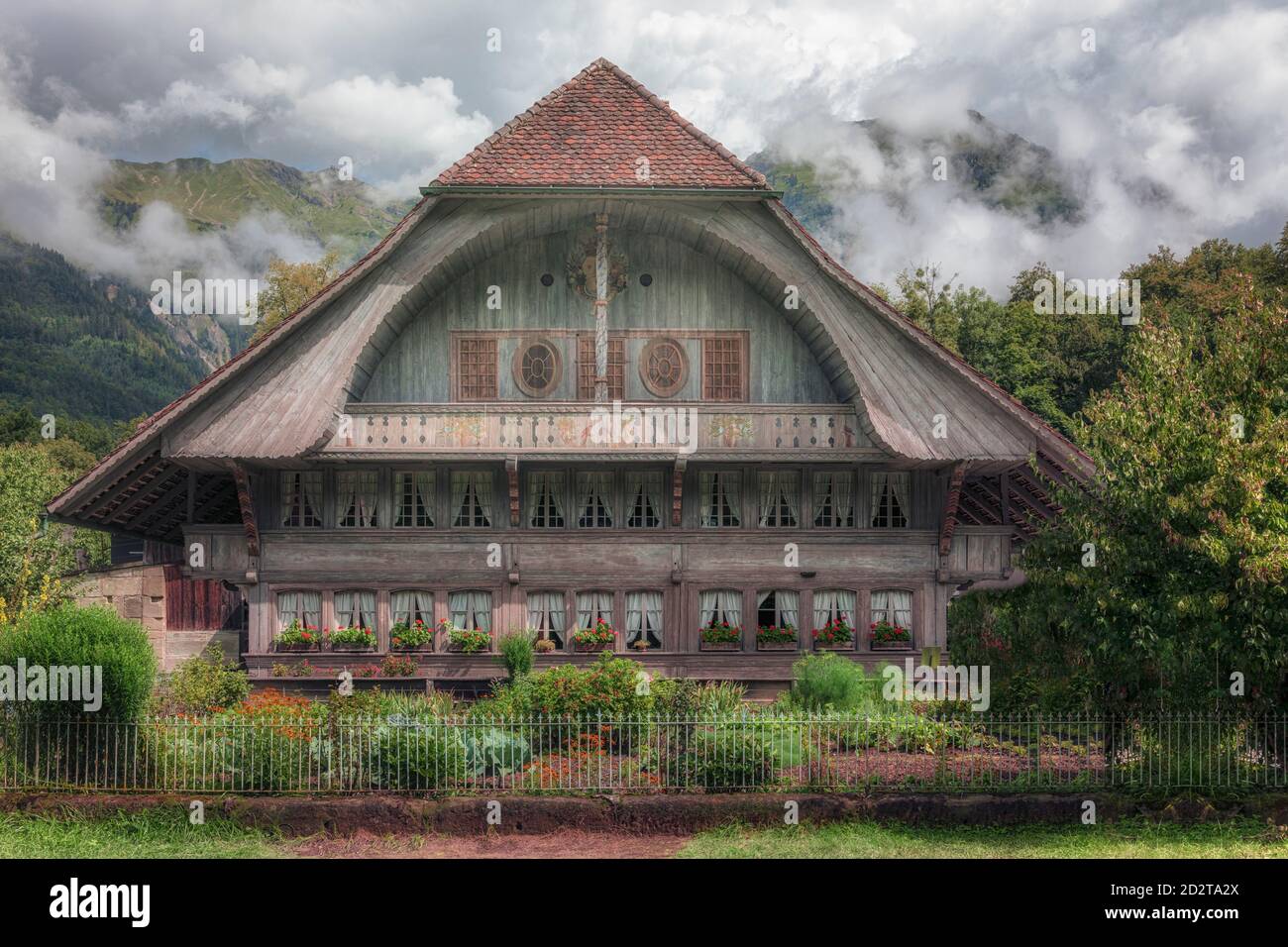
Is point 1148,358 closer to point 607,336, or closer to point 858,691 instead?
point 858,691

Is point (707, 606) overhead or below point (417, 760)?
overhead

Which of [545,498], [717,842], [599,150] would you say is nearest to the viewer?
[717,842]

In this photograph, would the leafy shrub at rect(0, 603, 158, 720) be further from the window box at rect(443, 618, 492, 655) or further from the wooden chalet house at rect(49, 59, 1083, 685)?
the window box at rect(443, 618, 492, 655)

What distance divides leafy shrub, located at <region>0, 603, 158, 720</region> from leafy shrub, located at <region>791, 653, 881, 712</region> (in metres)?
11.4

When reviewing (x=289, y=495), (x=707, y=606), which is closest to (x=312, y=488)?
(x=289, y=495)

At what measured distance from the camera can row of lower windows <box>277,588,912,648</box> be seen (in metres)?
28.5

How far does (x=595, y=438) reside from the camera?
2712 centimetres

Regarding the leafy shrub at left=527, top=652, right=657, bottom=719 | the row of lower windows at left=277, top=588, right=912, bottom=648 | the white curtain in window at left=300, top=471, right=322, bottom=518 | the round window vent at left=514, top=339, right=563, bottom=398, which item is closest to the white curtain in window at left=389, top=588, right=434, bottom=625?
the row of lower windows at left=277, top=588, right=912, bottom=648

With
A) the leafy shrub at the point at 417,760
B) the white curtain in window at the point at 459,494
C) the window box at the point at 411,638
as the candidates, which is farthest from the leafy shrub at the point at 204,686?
the leafy shrub at the point at 417,760

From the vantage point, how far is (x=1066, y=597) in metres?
20.5

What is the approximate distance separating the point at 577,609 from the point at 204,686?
8.24 metres

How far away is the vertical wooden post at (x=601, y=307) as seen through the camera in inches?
1093

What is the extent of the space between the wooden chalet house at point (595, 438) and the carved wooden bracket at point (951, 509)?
7 centimetres

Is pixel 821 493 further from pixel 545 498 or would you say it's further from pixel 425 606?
pixel 425 606
